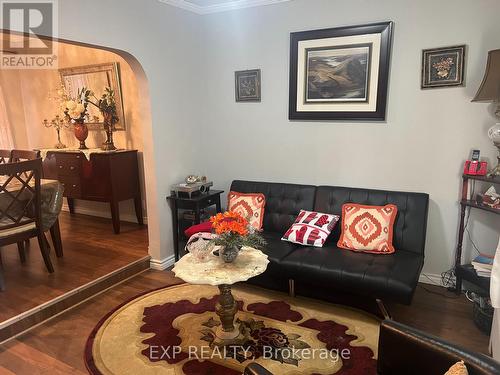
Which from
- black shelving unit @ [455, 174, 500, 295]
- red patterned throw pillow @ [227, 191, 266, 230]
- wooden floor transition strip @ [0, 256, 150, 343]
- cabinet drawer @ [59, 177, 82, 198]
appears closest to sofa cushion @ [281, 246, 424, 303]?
black shelving unit @ [455, 174, 500, 295]

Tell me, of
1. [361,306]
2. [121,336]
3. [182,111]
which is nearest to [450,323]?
[361,306]

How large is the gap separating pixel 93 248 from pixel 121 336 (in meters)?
1.70

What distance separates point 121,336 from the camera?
2326 millimetres

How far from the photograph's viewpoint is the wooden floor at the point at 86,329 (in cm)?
210

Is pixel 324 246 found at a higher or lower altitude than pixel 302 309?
higher

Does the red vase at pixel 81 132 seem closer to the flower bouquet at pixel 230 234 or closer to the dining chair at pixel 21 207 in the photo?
the dining chair at pixel 21 207

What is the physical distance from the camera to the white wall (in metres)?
2.68

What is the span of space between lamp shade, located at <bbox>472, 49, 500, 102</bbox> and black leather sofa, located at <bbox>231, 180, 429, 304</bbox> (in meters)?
0.86

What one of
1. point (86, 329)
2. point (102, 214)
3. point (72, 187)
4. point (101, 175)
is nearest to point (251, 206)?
point (86, 329)

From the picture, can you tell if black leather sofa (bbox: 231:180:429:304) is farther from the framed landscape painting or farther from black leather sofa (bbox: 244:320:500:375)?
black leather sofa (bbox: 244:320:500:375)

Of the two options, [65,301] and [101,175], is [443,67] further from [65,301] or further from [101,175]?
[101,175]

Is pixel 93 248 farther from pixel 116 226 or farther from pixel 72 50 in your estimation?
pixel 72 50

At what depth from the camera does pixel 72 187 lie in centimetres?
429

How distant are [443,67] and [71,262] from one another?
3.81 metres
